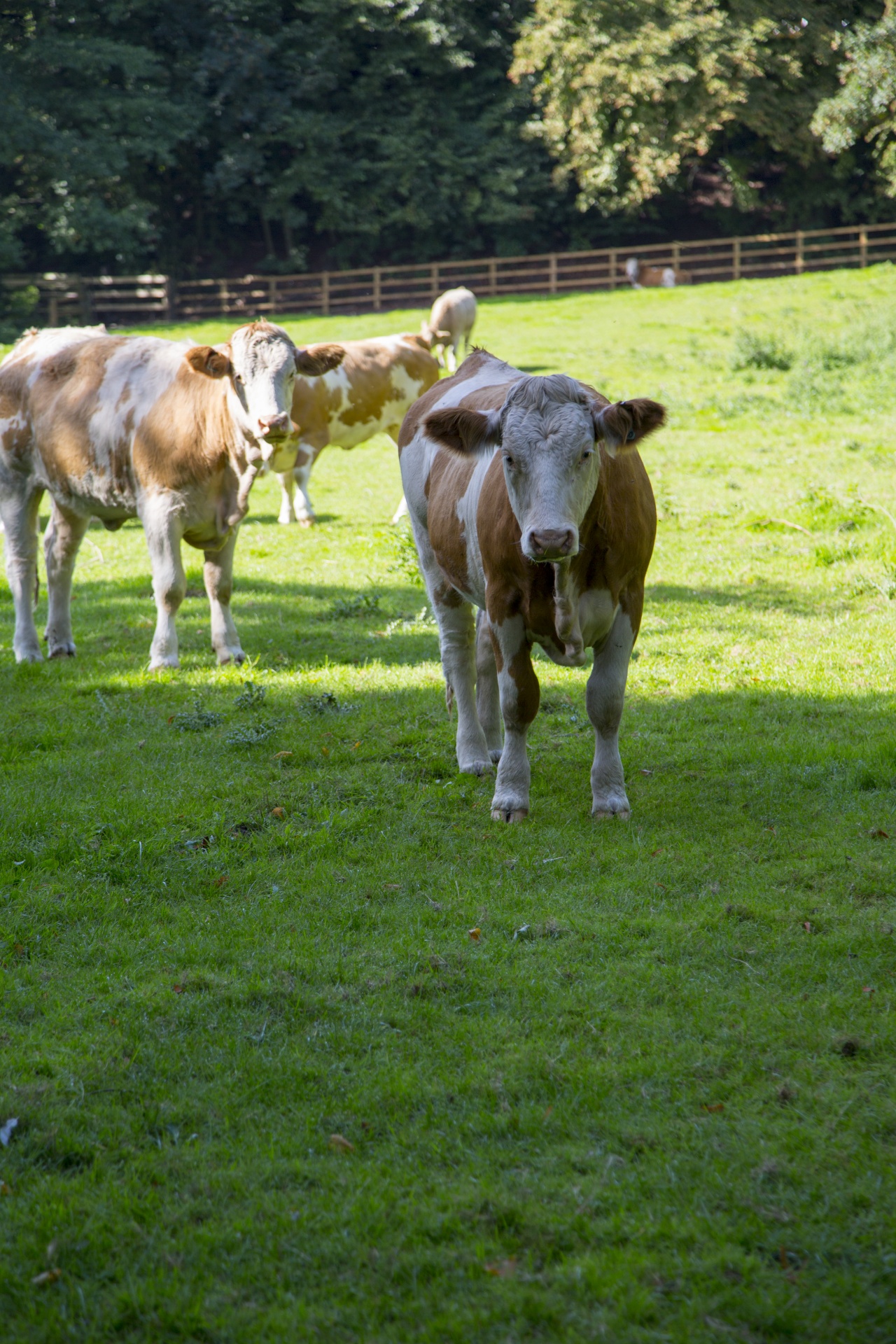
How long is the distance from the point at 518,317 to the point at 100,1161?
3169 centimetres

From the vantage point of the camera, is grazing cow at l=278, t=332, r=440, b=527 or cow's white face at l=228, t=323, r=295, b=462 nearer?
cow's white face at l=228, t=323, r=295, b=462

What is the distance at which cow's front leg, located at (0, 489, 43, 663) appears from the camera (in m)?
9.10

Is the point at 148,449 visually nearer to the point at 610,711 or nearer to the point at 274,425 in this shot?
the point at 274,425

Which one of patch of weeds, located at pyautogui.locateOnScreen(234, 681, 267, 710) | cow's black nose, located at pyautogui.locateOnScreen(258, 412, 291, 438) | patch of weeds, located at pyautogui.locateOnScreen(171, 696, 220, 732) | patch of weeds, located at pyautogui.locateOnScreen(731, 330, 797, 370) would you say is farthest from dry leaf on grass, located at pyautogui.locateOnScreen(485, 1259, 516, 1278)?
patch of weeds, located at pyautogui.locateOnScreen(731, 330, 797, 370)

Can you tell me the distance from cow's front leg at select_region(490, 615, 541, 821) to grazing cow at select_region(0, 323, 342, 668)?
10.4 ft

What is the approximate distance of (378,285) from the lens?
39938mm

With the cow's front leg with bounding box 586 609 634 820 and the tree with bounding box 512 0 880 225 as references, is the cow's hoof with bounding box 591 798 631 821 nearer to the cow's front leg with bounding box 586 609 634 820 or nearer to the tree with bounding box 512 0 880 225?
the cow's front leg with bounding box 586 609 634 820

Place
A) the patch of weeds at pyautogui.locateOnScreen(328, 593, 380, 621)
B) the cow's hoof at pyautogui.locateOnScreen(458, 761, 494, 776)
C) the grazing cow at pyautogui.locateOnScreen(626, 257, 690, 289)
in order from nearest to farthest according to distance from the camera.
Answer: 1. the cow's hoof at pyautogui.locateOnScreen(458, 761, 494, 776)
2. the patch of weeds at pyautogui.locateOnScreen(328, 593, 380, 621)
3. the grazing cow at pyautogui.locateOnScreen(626, 257, 690, 289)

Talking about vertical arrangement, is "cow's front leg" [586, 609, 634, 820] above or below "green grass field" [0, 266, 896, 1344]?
above

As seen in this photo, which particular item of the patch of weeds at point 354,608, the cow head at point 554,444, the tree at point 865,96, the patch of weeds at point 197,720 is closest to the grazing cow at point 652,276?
the tree at point 865,96

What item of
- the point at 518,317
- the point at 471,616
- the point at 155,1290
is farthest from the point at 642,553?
the point at 518,317

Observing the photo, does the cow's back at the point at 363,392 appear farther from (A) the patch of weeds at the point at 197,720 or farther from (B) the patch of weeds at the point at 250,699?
(A) the patch of weeds at the point at 197,720

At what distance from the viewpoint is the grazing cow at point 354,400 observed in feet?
46.0

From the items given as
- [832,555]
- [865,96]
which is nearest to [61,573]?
[832,555]
